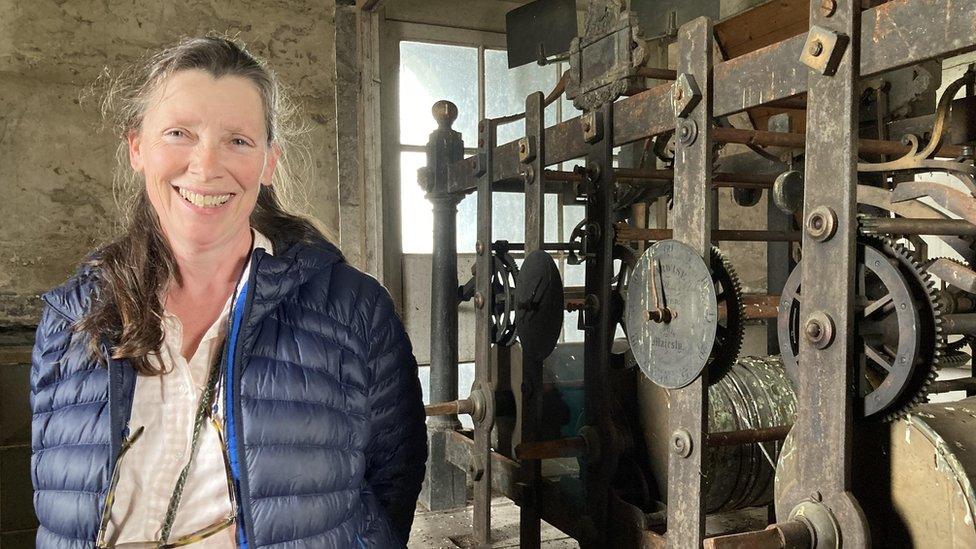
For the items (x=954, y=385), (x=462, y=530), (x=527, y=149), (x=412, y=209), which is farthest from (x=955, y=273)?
(x=412, y=209)

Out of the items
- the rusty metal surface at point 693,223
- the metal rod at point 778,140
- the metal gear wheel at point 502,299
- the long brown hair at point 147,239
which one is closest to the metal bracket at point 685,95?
the rusty metal surface at point 693,223

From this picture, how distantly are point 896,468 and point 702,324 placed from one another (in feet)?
1.50

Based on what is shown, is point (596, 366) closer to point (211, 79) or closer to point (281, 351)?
point (281, 351)

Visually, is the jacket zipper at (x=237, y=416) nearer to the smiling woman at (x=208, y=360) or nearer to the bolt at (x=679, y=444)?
the smiling woman at (x=208, y=360)

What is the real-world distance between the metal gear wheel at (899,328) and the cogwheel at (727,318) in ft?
1.06

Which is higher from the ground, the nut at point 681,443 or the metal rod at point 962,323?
the metal rod at point 962,323

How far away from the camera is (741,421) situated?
2621 mm

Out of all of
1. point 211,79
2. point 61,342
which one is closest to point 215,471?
point 61,342

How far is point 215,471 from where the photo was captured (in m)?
1.35

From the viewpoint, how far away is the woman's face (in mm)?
1404

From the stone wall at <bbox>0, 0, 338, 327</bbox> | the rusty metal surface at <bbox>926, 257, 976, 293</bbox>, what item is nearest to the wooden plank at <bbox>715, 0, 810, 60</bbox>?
the rusty metal surface at <bbox>926, 257, 976, 293</bbox>

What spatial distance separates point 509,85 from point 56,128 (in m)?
2.40

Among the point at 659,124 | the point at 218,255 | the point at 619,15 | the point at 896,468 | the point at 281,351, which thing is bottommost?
the point at 896,468

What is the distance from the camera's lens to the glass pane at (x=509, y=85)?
15.2 feet
